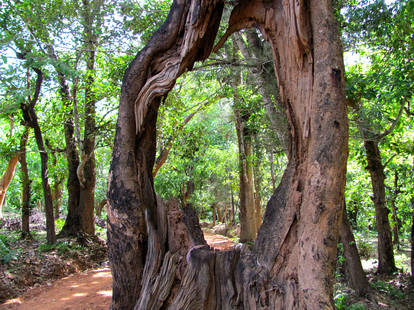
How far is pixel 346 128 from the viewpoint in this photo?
2.76 metres

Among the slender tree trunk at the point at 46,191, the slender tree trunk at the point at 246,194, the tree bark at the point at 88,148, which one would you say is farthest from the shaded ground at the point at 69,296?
the slender tree trunk at the point at 246,194

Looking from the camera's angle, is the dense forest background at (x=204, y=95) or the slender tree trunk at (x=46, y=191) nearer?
the dense forest background at (x=204, y=95)

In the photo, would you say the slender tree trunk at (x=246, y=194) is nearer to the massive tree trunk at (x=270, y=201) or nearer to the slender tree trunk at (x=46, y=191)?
the slender tree trunk at (x=46, y=191)

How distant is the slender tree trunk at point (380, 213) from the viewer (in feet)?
26.9

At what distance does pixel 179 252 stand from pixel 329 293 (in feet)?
5.00

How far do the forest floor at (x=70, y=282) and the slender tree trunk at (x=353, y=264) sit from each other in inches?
7.5

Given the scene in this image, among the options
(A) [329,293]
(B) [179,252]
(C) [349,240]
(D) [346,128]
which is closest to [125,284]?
(B) [179,252]

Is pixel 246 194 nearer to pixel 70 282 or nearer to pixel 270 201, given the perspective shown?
pixel 70 282

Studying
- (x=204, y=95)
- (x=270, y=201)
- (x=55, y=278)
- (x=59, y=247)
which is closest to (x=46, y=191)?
(x=59, y=247)

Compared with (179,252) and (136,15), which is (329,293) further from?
(136,15)

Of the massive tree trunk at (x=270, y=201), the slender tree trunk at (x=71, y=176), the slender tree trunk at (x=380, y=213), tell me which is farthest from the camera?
the slender tree trunk at (x=71, y=176)

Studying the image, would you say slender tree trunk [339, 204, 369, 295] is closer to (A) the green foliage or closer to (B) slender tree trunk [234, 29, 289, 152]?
(B) slender tree trunk [234, 29, 289, 152]

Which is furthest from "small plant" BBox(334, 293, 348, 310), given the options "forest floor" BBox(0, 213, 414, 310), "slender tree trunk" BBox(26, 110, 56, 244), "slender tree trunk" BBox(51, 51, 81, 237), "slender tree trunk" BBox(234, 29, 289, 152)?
"slender tree trunk" BBox(51, 51, 81, 237)

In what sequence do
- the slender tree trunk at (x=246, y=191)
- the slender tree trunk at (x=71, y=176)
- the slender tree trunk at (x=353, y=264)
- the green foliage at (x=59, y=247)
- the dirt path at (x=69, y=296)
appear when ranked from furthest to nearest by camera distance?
the slender tree trunk at (x=246, y=191) → the slender tree trunk at (x=71, y=176) → the green foliage at (x=59, y=247) → the dirt path at (x=69, y=296) → the slender tree trunk at (x=353, y=264)
